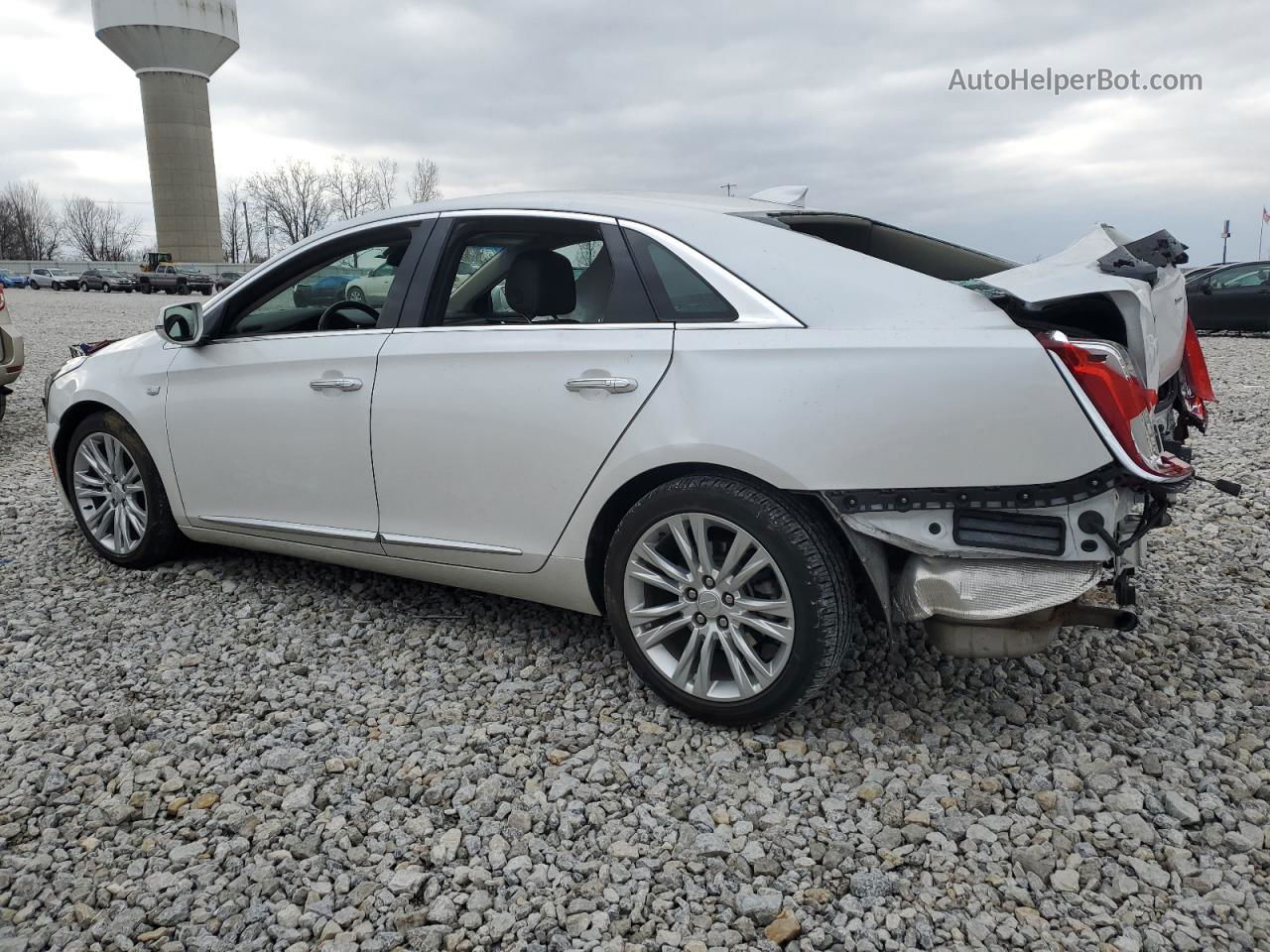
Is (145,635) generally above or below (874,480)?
below

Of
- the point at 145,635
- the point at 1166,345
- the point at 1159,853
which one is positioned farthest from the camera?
the point at 145,635

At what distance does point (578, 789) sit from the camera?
109 inches

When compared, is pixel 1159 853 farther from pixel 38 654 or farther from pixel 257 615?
pixel 38 654

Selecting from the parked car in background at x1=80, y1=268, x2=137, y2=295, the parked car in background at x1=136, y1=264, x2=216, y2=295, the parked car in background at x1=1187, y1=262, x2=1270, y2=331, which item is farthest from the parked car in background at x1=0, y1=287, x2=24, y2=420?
the parked car in background at x1=80, y1=268, x2=137, y2=295

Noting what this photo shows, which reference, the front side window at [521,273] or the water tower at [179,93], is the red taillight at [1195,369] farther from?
the water tower at [179,93]

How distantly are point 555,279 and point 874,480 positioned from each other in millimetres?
1432

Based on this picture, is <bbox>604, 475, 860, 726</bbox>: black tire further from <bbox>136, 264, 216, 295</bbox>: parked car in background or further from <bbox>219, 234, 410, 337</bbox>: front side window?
<bbox>136, 264, 216, 295</bbox>: parked car in background

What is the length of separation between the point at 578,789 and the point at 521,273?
178cm

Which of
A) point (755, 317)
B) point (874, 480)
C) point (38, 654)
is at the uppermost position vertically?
point (755, 317)

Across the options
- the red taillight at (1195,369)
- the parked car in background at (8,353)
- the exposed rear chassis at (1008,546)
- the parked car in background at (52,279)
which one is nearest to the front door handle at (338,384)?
the exposed rear chassis at (1008,546)

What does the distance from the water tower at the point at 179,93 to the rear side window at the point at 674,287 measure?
77100mm

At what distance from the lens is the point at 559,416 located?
122 inches

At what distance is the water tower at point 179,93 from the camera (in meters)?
67.6

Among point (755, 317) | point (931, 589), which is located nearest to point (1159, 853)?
point (931, 589)
